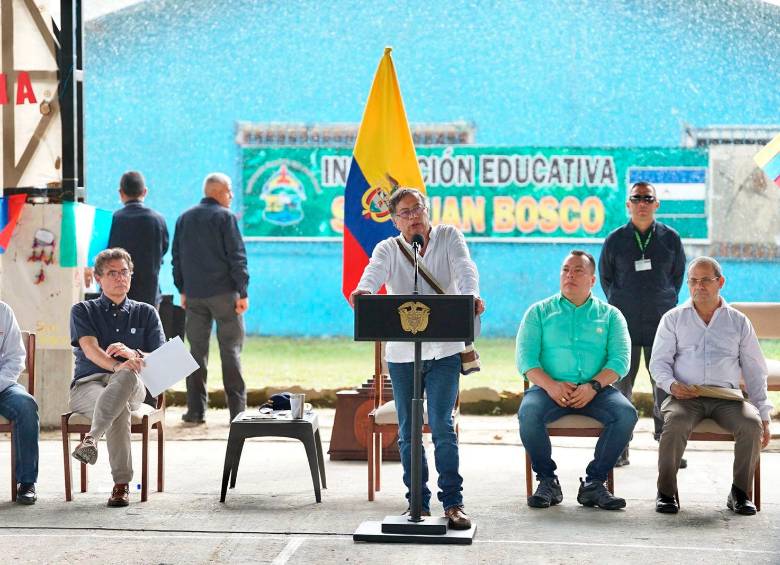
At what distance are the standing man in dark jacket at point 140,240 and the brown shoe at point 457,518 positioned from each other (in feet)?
10.7

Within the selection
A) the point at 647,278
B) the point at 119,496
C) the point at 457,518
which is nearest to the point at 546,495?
the point at 457,518

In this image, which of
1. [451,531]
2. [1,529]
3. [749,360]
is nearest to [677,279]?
[749,360]

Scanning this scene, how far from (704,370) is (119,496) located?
2.47 m

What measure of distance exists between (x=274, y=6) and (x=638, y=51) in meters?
2.83

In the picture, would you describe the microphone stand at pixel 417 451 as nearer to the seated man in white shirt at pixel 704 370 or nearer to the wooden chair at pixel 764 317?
the seated man in white shirt at pixel 704 370

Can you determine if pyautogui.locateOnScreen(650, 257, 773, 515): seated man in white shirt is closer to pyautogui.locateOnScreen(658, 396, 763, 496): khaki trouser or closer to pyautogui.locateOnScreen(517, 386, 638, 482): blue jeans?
pyautogui.locateOnScreen(658, 396, 763, 496): khaki trouser

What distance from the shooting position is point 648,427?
740cm

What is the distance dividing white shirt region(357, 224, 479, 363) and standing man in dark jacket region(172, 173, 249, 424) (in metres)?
2.59

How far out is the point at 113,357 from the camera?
17.6 ft

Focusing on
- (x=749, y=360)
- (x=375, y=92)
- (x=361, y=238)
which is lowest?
(x=749, y=360)

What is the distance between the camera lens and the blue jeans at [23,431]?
5.24 meters

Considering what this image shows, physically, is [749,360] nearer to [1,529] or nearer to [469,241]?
[1,529]

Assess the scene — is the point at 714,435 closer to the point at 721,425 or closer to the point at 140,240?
the point at 721,425

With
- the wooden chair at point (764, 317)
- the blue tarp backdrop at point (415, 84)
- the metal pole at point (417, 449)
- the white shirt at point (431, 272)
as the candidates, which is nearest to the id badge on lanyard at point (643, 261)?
the wooden chair at point (764, 317)
